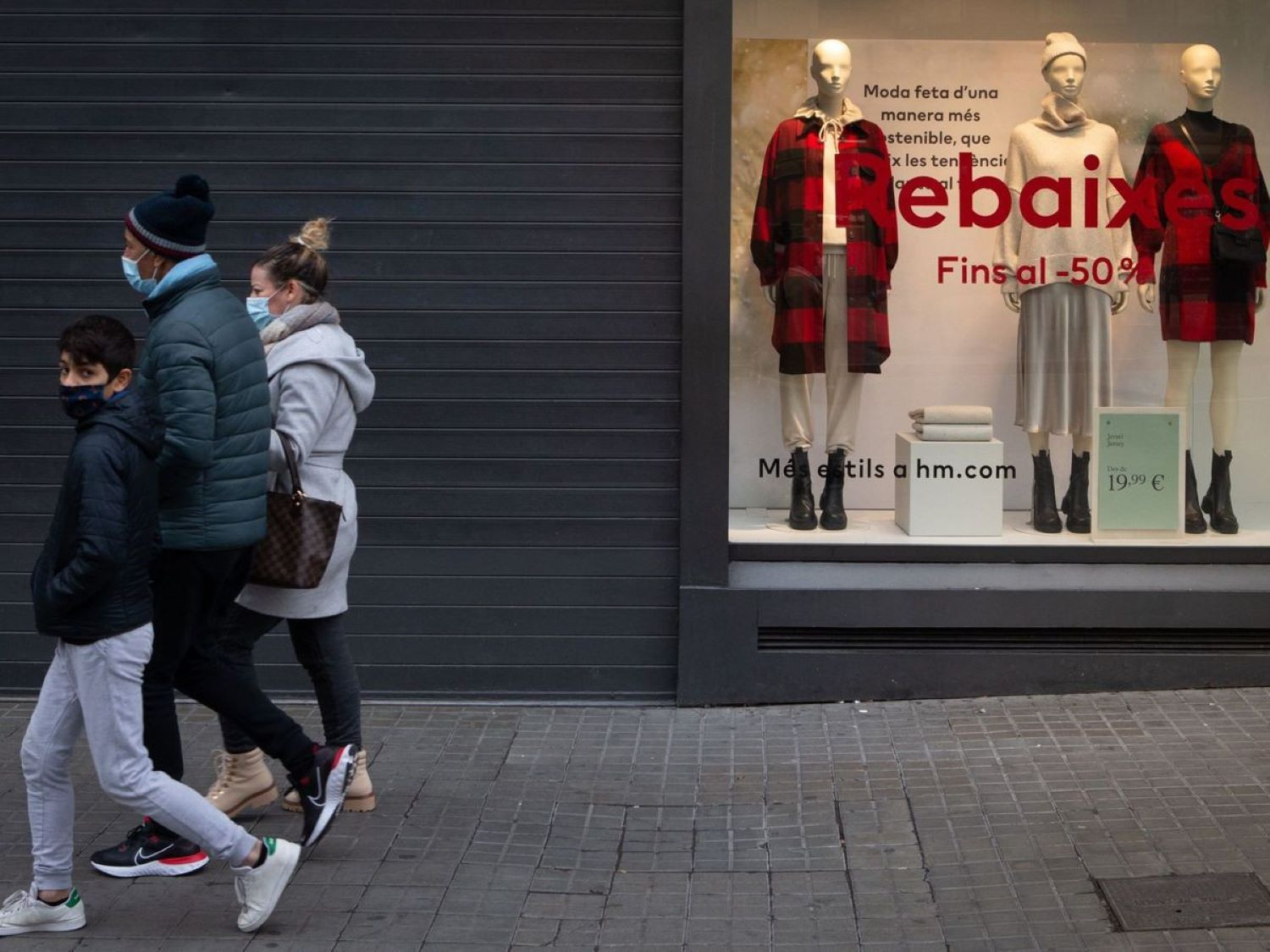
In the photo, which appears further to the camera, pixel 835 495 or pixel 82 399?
pixel 835 495

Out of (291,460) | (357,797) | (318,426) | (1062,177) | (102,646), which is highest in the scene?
(1062,177)

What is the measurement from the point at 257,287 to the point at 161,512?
0.91m

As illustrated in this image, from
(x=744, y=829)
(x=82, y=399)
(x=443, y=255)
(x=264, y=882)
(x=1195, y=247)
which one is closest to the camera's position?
(x=82, y=399)

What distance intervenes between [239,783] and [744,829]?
1705 mm

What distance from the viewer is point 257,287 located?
18.0 ft

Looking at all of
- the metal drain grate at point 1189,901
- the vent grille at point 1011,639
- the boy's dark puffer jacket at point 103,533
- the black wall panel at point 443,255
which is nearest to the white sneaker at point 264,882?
the boy's dark puffer jacket at point 103,533

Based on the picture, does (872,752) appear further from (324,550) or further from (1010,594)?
(324,550)

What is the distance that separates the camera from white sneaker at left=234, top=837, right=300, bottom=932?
4643 millimetres

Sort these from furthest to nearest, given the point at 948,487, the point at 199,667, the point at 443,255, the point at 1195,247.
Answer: the point at 1195,247 → the point at 948,487 → the point at 443,255 → the point at 199,667

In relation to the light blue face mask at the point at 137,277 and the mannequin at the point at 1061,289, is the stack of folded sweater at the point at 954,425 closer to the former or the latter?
the mannequin at the point at 1061,289

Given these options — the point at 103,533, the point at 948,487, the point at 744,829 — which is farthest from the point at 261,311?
the point at 948,487

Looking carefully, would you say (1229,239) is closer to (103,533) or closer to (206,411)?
(206,411)

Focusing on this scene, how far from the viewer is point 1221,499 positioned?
7711 mm

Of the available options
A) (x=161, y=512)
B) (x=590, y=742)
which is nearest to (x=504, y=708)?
(x=590, y=742)
